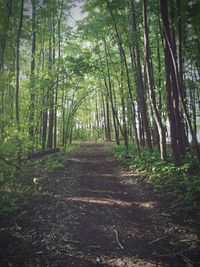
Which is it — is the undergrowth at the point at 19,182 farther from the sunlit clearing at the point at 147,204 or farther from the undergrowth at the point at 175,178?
the undergrowth at the point at 175,178

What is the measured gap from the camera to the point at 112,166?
376 inches

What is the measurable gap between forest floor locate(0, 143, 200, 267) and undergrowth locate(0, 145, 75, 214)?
0.26 metres

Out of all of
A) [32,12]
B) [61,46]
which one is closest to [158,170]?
[32,12]

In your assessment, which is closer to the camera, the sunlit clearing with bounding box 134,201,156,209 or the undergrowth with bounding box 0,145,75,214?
the undergrowth with bounding box 0,145,75,214

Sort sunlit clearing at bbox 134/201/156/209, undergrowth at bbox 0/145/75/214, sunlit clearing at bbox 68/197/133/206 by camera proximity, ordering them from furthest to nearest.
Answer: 1. sunlit clearing at bbox 68/197/133/206
2. sunlit clearing at bbox 134/201/156/209
3. undergrowth at bbox 0/145/75/214

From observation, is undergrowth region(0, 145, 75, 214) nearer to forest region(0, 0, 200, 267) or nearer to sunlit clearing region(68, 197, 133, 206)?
forest region(0, 0, 200, 267)

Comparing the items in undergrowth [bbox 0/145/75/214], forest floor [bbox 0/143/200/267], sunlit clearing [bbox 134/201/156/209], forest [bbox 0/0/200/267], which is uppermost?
forest [bbox 0/0/200/267]

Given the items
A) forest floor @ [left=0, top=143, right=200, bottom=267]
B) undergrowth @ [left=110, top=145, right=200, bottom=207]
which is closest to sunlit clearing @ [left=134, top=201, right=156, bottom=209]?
forest floor @ [left=0, top=143, right=200, bottom=267]

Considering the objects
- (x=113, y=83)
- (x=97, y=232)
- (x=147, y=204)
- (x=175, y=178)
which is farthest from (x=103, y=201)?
(x=113, y=83)

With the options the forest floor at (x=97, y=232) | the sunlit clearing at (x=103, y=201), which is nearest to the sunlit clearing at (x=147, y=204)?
the forest floor at (x=97, y=232)

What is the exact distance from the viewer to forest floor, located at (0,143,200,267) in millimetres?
3170

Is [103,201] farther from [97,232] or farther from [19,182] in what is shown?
[19,182]

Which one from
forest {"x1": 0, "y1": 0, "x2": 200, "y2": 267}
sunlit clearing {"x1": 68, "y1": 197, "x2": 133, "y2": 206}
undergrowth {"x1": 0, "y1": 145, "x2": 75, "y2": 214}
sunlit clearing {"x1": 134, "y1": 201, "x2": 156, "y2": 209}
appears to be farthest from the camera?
forest {"x1": 0, "y1": 0, "x2": 200, "y2": 267}

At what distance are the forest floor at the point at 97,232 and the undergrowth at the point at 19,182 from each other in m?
0.26
